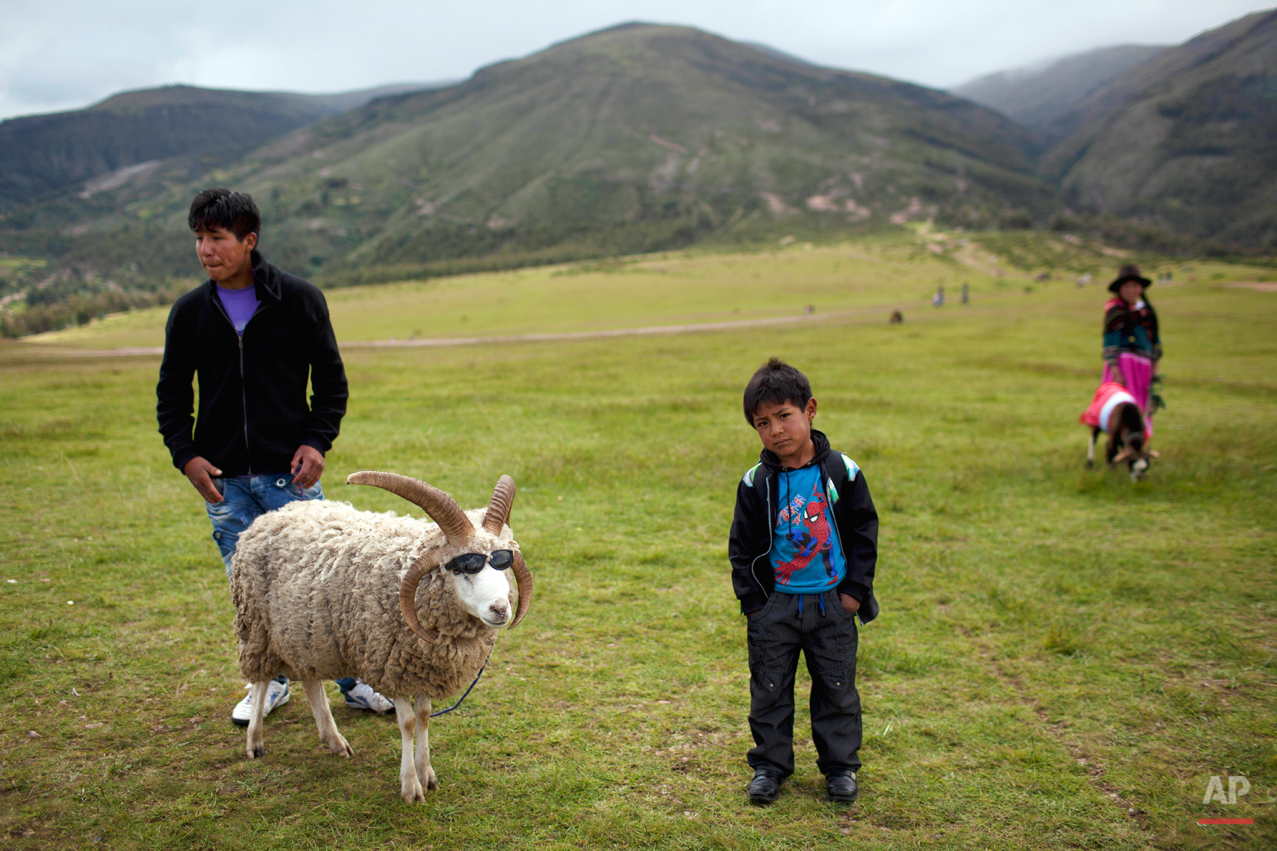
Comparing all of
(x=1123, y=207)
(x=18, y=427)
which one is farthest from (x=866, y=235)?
(x=18, y=427)

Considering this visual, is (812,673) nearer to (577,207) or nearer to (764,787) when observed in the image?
(764,787)

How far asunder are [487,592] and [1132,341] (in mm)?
10450

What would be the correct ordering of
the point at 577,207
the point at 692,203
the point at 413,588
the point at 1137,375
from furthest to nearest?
the point at 577,207 < the point at 692,203 < the point at 1137,375 < the point at 413,588

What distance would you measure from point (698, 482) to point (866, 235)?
393 ft

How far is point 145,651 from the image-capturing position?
5480mm

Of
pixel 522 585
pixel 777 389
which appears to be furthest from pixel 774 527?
pixel 522 585

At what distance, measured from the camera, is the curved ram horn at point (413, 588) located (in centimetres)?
377

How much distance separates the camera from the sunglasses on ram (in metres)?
3.64

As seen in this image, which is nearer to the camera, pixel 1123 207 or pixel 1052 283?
pixel 1052 283

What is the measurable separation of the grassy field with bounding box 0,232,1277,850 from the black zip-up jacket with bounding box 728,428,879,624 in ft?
3.94

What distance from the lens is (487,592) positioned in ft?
11.9

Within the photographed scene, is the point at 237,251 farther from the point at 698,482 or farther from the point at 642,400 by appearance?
the point at 642,400

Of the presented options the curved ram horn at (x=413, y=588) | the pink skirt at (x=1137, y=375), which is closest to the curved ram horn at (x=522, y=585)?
the curved ram horn at (x=413, y=588)

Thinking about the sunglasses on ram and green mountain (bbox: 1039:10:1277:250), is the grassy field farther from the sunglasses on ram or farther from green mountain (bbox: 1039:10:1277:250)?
green mountain (bbox: 1039:10:1277:250)
